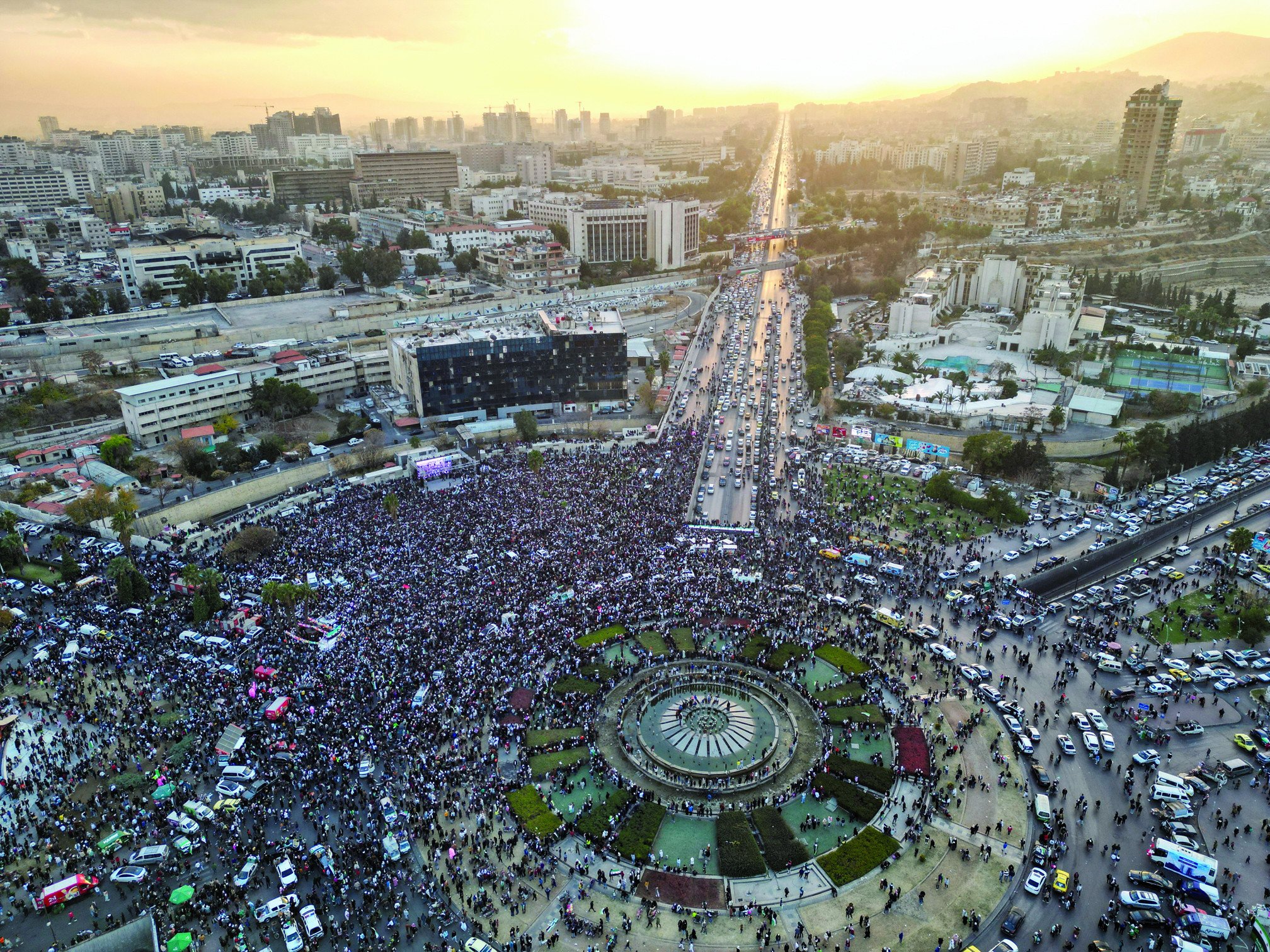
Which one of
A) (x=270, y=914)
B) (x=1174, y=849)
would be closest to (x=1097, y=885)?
(x=1174, y=849)

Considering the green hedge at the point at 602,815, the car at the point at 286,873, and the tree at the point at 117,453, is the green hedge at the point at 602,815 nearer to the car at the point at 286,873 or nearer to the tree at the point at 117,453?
the car at the point at 286,873

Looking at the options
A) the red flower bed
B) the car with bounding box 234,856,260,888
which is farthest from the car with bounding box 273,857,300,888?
the red flower bed

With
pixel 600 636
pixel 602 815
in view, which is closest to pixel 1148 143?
pixel 600 636

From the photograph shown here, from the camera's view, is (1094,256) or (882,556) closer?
(882,556)

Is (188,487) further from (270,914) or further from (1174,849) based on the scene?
(1174,849)

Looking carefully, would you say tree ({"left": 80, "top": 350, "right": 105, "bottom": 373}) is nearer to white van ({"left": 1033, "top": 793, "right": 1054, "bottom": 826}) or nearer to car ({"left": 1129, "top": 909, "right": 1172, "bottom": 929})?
white van ({"left": 1033, "top": 793, "right": 1054, "bottom": 826})

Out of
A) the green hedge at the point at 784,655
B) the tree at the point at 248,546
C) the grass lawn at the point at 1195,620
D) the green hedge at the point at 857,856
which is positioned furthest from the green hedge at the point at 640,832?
the tree at the point at 248,546
